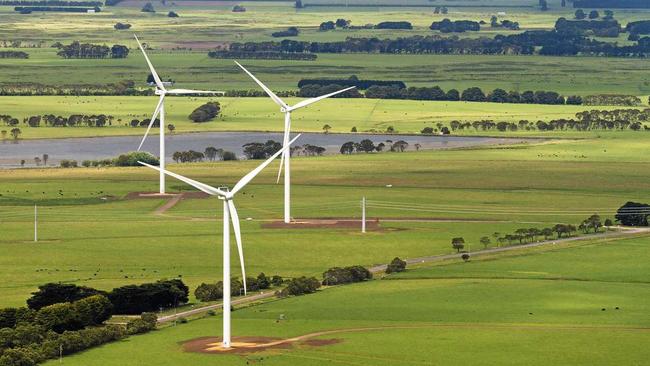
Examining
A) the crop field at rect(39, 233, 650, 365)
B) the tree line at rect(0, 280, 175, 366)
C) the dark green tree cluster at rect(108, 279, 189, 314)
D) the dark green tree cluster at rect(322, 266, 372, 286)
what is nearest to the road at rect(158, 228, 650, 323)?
the dark green tree cluster at rect(108, 279, 189, 314)

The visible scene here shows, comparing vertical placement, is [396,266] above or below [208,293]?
above

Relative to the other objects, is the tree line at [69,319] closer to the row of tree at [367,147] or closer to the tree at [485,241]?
the tree at [485,241]

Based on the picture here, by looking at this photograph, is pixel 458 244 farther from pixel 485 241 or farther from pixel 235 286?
pixel 235 286

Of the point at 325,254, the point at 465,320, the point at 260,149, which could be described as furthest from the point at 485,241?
the point at 260,149

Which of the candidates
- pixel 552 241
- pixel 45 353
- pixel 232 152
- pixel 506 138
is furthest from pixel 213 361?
pixel 506 138

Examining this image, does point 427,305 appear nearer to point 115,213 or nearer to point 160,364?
point 160,364

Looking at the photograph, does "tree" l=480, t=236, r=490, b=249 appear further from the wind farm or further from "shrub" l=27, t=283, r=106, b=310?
"shrub" l=27, t=283, r=106, b=310

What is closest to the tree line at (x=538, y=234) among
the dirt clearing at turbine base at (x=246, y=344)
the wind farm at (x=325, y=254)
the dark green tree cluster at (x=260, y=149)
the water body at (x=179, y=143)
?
the wind farm at (x=325, y=254)
